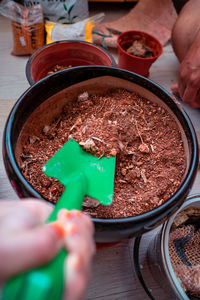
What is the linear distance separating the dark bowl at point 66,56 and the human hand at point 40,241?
565 mm

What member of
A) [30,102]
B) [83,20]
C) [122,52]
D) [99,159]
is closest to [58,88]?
[30,102]

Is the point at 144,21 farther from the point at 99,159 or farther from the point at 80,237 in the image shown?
the point at 80,237

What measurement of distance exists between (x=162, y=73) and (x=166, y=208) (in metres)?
0.81

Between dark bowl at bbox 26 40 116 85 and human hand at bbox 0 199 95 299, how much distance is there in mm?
565

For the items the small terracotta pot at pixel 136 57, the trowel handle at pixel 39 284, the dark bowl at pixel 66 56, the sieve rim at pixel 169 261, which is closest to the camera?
the trowel handle at pixel 39 284

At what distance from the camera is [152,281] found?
2.09ft

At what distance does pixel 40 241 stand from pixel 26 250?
13 mm

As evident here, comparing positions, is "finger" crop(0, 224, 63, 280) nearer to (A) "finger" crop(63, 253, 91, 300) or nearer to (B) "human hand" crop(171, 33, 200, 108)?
(A) "finger" crop(63, 253, 91, 300)

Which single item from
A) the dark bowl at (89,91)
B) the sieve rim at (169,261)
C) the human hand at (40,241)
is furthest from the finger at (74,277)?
the sieve rim at (169,261)

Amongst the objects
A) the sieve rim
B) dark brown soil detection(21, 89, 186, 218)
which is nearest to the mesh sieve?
the sieve rim

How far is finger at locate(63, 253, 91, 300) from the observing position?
20 cm

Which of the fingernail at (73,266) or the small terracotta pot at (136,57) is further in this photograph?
the small terracotta pot at (136,57)

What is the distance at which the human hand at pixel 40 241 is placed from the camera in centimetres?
18

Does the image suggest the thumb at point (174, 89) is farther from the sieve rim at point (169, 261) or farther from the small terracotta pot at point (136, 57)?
the sieve rim at point (169, 261)
